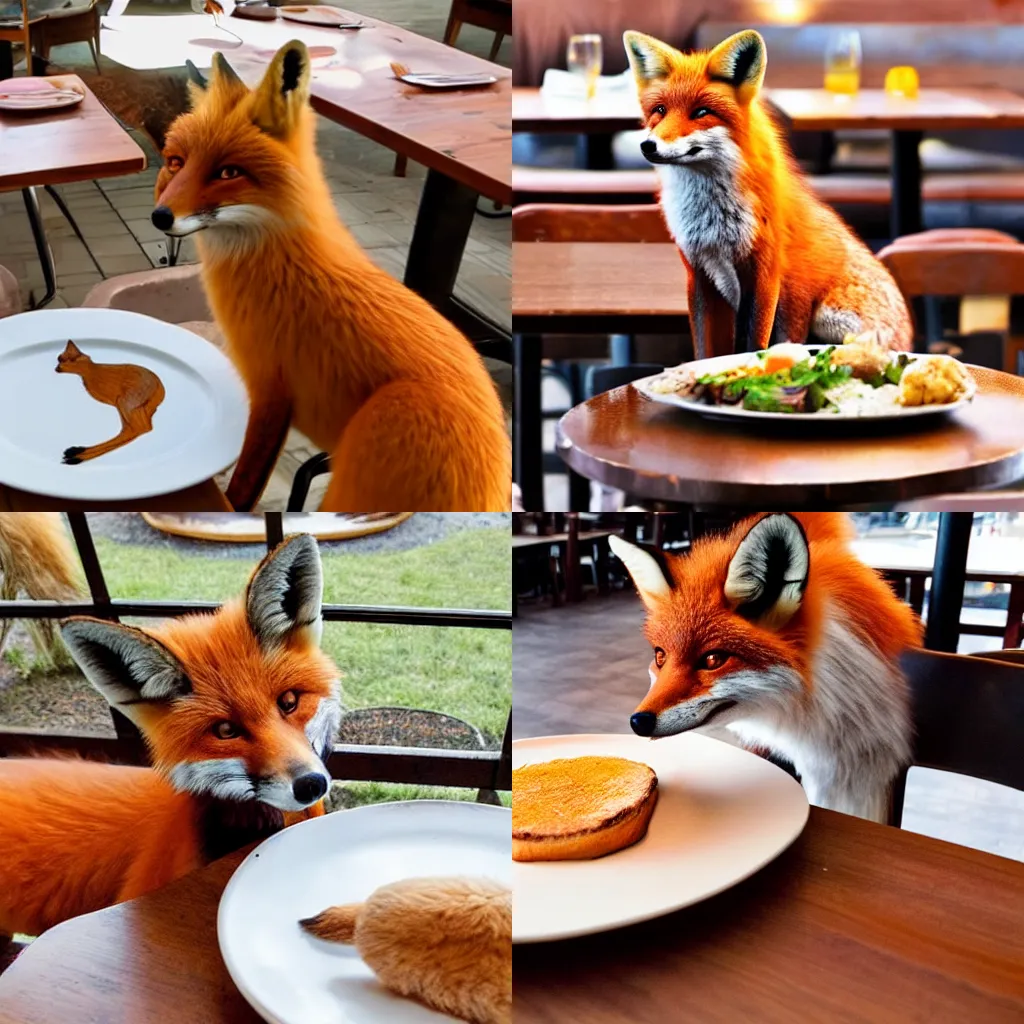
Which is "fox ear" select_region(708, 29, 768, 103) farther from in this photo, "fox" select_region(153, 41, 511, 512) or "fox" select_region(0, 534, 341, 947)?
"fox" select_region(0, 534, 341, 947)

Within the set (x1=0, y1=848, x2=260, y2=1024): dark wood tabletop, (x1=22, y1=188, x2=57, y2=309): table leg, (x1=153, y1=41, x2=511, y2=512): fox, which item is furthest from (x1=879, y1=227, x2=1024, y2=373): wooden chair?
(x1=0, y1=848, x2=260, y2=1024): dark wood tabletop

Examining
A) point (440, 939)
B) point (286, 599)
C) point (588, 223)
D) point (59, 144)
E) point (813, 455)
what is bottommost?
point (440, 939)

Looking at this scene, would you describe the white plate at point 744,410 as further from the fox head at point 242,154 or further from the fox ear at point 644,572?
the fox head at point 242,154

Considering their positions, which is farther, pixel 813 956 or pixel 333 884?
pixel 333 884

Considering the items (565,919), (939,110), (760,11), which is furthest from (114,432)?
(939,110)

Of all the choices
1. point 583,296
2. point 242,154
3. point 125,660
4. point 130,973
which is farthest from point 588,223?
point 130,973

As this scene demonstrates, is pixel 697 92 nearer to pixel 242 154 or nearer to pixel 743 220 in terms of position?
pixel 743 220
